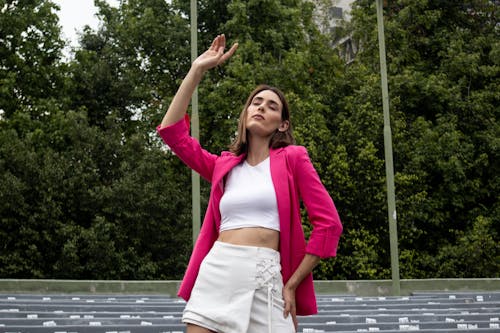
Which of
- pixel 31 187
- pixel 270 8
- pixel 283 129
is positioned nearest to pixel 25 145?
pixel 31 187

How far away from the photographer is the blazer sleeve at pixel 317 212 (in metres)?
2.93

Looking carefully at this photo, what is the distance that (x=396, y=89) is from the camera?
26203mm

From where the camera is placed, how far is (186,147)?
10.5ft

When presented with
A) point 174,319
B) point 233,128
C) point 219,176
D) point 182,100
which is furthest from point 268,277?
point 233,128

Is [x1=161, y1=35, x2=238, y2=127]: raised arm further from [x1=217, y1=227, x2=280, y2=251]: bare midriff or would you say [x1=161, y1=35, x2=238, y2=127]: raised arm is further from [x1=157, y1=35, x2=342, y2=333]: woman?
[x1=217, y1=227, x2=280, y2=251]: bare midriff

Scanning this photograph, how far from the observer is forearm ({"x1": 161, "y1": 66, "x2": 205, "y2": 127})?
3197 millimetres

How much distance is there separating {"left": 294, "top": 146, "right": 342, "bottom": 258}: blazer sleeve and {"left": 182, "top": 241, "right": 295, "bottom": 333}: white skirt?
19cm

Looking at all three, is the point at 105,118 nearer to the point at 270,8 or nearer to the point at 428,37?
the point at 270,8

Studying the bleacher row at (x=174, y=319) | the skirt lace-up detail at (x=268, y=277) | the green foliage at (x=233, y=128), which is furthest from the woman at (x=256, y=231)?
the green foliage at (x=233, y=128)

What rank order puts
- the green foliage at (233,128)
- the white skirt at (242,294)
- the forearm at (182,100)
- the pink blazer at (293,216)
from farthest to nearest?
the green foliage at (233,128), the forearm at (182,100), the pink blazer at (293,216), the white skirt at (242,294)

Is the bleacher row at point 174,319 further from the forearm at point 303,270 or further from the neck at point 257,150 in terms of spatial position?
the forearm at point 303,270

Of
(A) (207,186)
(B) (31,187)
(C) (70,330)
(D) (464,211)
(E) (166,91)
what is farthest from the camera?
(E) (166,91)

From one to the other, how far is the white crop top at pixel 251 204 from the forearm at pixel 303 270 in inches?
6.8

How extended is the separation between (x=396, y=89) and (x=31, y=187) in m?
13.2
